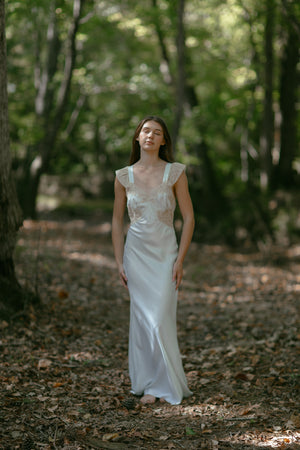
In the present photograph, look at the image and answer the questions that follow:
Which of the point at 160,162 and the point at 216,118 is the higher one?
the point at 216,118

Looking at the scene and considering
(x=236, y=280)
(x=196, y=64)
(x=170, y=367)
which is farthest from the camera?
(x=196, y=64)

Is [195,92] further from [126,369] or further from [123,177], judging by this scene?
[126,369]

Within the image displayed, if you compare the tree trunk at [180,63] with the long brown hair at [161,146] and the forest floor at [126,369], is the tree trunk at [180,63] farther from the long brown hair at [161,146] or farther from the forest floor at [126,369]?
the long brown hair at [161,146]

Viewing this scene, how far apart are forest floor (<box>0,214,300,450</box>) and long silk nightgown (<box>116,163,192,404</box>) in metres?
0.23

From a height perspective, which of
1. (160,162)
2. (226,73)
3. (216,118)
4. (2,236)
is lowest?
(2,236)

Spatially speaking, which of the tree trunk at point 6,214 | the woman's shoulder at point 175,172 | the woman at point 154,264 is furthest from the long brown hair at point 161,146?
the tree trunk at point 6,214

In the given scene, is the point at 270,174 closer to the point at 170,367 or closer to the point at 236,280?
the point at 236,280

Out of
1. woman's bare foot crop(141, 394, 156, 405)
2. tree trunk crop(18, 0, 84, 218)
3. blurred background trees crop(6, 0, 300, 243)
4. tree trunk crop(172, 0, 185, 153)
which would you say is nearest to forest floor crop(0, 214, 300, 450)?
woman's bare foot crop(141, 394, 156, 405)

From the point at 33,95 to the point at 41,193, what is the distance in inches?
217

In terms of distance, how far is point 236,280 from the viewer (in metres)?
9.81

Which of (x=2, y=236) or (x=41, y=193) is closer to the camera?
(x=2, y=236)

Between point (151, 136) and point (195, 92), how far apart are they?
35.2ft

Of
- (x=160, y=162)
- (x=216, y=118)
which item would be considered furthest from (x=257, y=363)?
(x=216, y=118)

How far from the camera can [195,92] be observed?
47.1 ft
